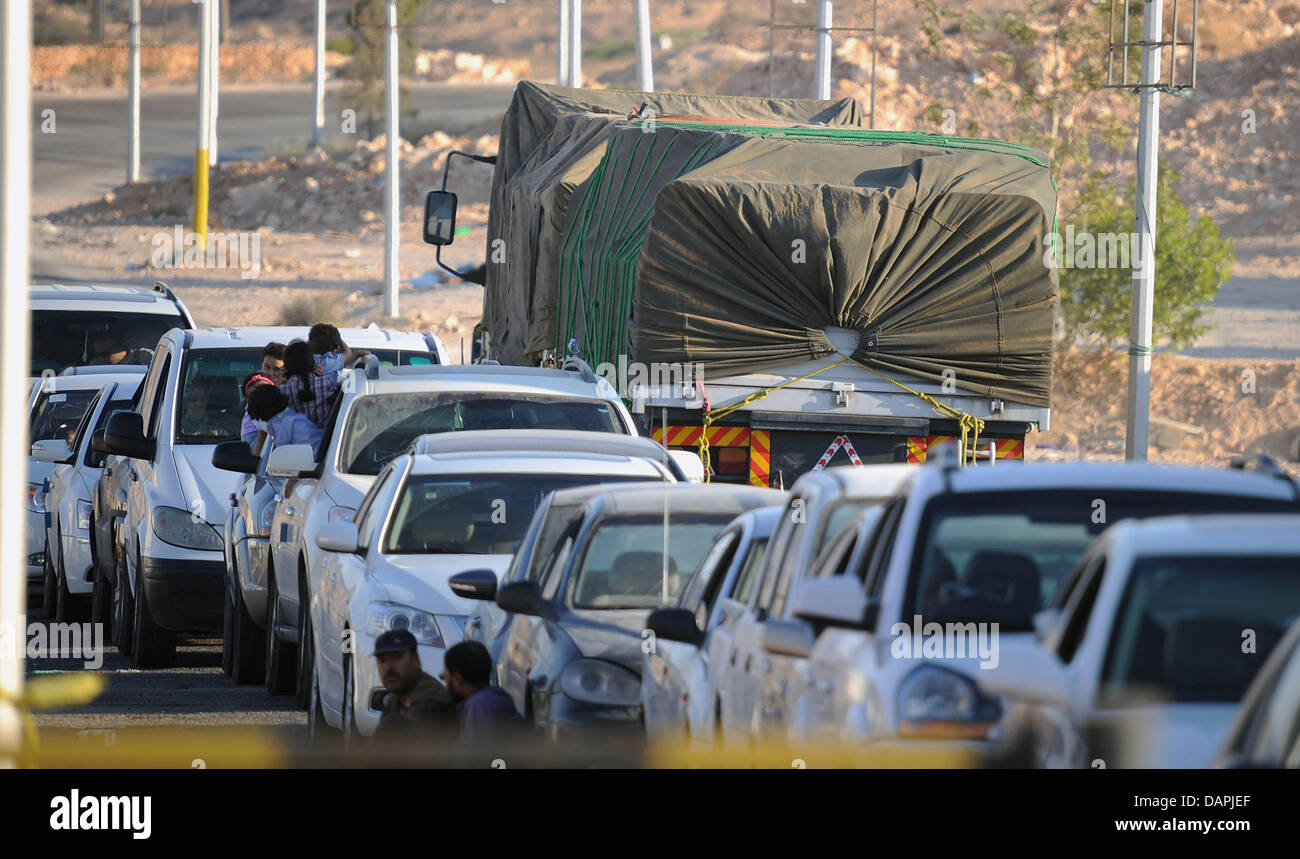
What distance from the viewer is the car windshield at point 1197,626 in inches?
216

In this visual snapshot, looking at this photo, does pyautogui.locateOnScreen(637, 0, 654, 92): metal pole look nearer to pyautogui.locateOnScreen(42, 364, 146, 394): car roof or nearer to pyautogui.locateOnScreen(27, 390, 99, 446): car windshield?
pyautogui.locateOnScreen(27, 390, 99, 446): car windshield

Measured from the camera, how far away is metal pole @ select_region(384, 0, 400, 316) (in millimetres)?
41531

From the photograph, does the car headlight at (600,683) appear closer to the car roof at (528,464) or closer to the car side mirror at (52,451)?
the car roof at (528,464)

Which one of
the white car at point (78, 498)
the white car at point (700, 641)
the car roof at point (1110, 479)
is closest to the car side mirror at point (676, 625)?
the white car at point (700, 641)

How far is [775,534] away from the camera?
311 inches

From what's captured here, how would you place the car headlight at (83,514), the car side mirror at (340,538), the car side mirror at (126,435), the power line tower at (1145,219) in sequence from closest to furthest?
the car side mirror at (340,538)
the car side mirror at (126,435)
the car headlight at (83,514)
the power line tower at (1145,219)

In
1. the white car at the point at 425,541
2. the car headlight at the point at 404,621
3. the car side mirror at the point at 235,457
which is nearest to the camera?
the car headlight at the point at 404,621

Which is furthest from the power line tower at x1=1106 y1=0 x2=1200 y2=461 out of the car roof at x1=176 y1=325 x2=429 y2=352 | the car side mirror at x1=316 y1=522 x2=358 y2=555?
the car side mirror at x1=316 y1=522 x2=358 y2=555

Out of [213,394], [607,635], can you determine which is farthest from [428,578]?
[213,394]

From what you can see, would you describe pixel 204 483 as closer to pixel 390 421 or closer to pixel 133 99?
pixel 390 421

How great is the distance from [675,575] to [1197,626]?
4.42 meters

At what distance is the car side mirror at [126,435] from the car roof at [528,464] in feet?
12.2
